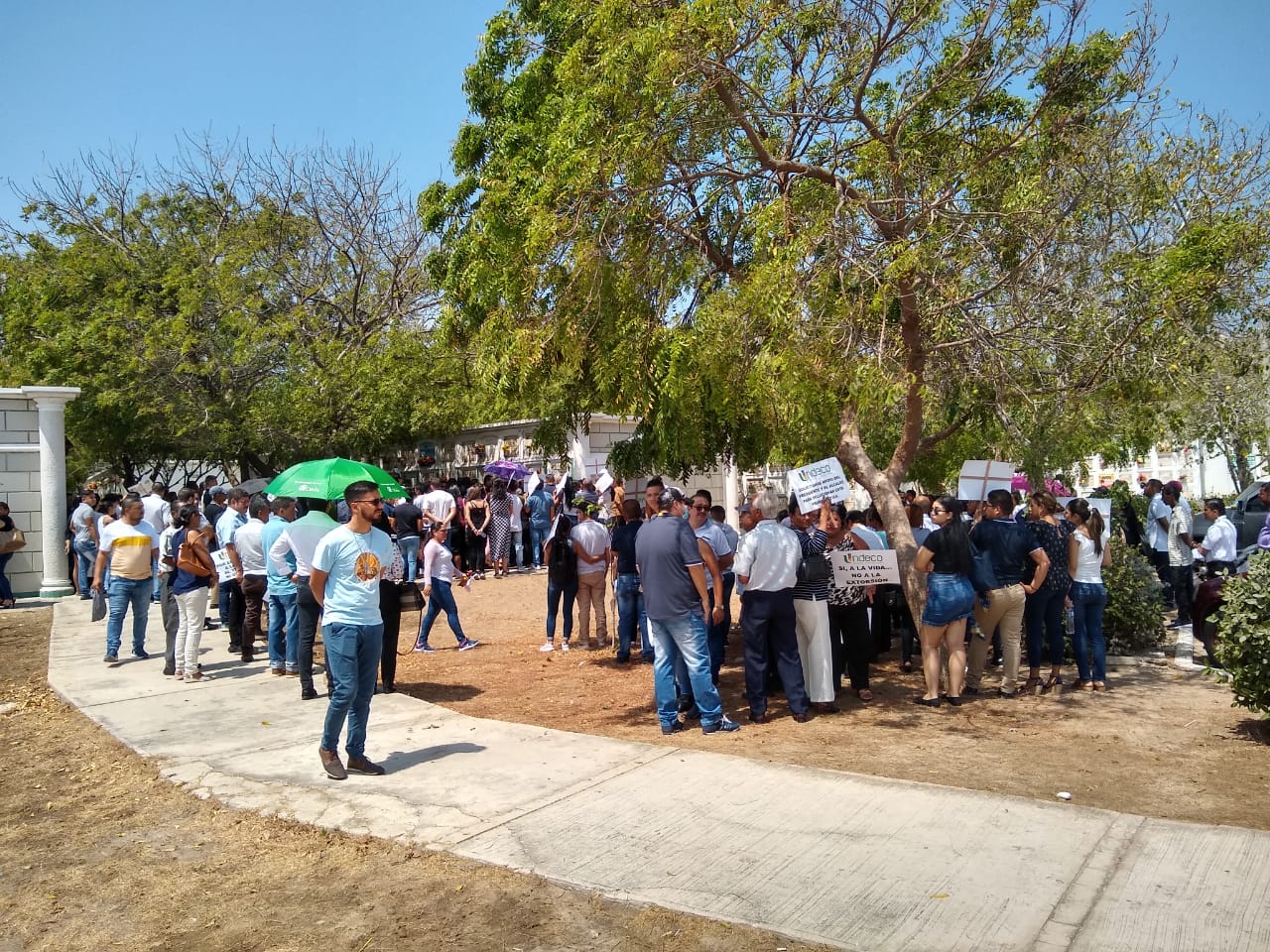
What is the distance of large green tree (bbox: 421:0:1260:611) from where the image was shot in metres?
8.19

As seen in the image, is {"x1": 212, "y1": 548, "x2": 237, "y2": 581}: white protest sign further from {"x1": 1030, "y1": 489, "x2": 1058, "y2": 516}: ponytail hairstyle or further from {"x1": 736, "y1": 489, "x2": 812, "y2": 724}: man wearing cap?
{"x1": 1030, "y1": 489, "x2": 1058, "y2": 516}: ponytail hairstyle

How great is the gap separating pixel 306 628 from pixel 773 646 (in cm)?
394

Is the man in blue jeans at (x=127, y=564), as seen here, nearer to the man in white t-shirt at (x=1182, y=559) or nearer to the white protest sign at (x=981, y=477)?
the white protest sign at (x=981, y=477)

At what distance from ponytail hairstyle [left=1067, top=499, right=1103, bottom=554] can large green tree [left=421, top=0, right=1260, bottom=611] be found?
0.99m

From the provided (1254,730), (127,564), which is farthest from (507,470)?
(1254,730)

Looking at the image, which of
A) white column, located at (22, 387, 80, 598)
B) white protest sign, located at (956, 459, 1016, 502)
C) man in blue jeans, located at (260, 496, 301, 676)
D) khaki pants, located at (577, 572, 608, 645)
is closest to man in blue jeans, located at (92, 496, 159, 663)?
man in blue jeans, located at (260, 496, 301, 676)

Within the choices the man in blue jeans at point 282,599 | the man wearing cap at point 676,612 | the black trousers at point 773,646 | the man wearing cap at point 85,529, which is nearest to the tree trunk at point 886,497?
the black trousers at point 773,646

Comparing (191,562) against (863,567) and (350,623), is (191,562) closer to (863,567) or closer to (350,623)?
(350,623)

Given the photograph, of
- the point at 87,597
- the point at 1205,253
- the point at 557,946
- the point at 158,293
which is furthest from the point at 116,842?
the point at 158,293

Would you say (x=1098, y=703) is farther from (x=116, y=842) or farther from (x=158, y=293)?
(x=158, y=293)

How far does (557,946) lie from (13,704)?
24.2 ft

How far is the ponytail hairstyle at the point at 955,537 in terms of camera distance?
794 cm

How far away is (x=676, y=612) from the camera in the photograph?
739 centimetres

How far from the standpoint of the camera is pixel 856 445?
9.26m
